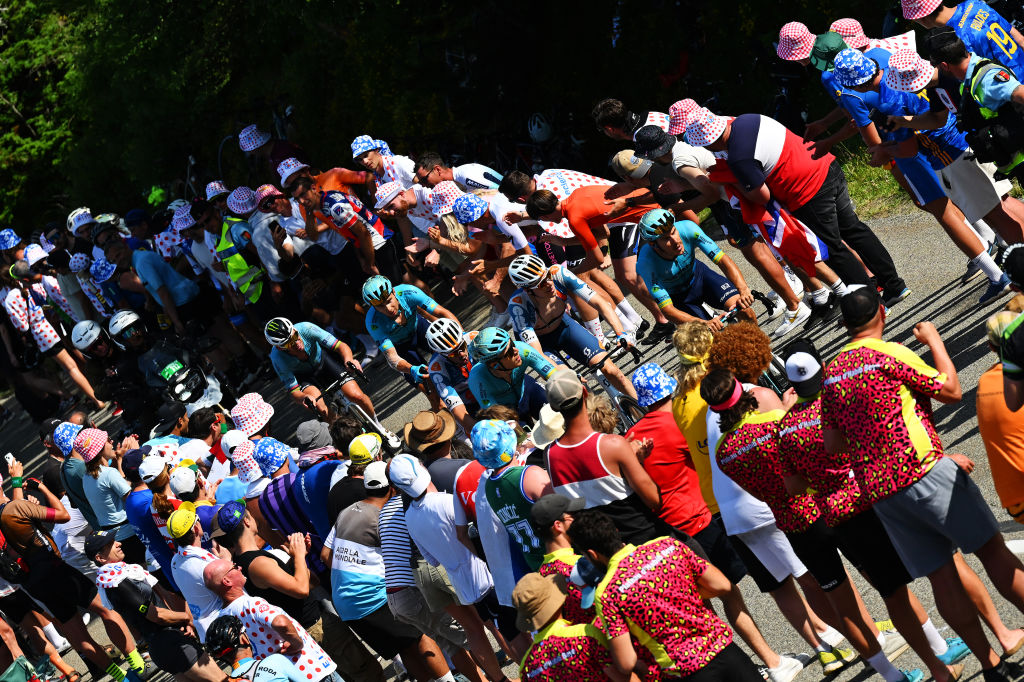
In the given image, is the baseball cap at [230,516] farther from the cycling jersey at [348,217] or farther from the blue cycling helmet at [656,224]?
the cycling jersey at [348,217]

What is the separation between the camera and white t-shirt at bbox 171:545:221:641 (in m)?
7.36

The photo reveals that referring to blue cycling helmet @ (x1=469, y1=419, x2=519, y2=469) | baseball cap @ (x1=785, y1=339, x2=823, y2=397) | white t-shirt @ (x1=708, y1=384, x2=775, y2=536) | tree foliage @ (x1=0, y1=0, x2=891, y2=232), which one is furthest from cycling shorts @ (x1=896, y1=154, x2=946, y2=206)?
tree foliage @ (x1=0, y1=0, x2=891, y2=232)

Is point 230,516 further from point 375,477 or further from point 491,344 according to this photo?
point 491,344

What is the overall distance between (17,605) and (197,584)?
4815 mm

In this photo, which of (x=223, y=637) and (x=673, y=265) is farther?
(x=673, y=265)

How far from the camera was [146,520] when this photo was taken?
30.2 ft

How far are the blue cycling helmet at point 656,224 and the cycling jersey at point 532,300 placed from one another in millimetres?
745

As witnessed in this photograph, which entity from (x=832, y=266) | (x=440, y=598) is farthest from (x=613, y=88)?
(x=440, y=598)

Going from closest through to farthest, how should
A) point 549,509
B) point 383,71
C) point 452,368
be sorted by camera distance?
1. point 549,509
2. point 452,368
3. point 383,71

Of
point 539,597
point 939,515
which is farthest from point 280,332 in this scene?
point 939,515

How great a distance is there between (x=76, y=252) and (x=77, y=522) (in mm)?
5716

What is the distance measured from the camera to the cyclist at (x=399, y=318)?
33.4ft

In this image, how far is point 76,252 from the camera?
15.7 m

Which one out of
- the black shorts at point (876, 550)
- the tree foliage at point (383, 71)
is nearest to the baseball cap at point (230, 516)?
the black shorts at point (876, 550)
